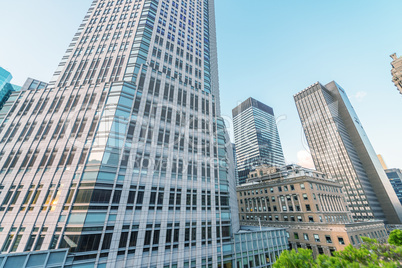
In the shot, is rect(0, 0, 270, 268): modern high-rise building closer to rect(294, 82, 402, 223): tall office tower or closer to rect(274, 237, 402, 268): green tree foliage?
rect(274, 237, 402, 268): green tree foliage

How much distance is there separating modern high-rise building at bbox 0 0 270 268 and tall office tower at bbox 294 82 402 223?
4818 inches

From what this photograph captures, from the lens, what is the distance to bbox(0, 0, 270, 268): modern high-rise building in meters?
20.2

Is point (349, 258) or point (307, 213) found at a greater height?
point (307, 213)

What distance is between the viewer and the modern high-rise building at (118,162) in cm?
2022

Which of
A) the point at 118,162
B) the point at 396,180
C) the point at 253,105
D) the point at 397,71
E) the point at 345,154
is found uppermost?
the point at 253,105

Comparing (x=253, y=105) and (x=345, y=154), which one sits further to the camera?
(x=253, y=105)

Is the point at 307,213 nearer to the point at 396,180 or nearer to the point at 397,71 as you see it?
the point at 397,71

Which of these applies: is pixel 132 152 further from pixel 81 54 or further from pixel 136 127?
pixel 81 54

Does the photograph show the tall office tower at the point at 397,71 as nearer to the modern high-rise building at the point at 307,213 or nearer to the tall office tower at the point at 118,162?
the modern high-rise building at the point at 307,213

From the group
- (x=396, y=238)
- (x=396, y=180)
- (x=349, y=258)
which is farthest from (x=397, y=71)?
(x=396, y=180)

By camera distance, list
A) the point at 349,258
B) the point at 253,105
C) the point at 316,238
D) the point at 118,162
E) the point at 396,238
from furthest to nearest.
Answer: the point at 253,105
the point at 316,238
the point at 118,162
the point at 396,238
the point at 349,258

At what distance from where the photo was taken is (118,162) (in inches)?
955

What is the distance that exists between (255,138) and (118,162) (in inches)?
5881

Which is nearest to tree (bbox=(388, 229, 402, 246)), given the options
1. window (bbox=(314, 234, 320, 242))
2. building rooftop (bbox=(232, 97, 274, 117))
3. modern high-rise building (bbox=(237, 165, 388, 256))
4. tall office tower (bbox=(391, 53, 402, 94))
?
modern high-rise building (bbox=(237, 165, 388, 256))
